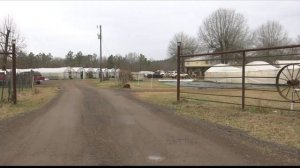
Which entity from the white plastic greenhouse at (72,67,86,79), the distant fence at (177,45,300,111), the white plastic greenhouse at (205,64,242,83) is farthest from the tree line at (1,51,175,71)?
the distant fence at (177,45,300,111)

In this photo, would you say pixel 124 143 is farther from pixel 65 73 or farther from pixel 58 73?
pixel 58 73

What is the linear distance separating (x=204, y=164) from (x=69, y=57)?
146983 mm

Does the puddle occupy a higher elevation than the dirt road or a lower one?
higher

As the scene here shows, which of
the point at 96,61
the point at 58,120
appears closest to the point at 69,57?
the point at 96,61

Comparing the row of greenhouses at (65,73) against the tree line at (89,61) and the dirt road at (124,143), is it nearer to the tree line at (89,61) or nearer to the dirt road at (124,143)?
the tree line at (89,61)

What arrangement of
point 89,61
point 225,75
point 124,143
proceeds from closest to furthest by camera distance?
point 124,143 < point 225,75 < point 89,61

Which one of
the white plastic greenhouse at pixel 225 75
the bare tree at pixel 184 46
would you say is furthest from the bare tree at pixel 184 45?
the white plastic greenhouse at pixel 225 75

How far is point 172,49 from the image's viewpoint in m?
103

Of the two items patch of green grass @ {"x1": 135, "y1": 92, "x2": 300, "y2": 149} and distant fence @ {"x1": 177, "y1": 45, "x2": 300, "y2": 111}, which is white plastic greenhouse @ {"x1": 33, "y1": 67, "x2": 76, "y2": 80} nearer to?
distant fence @ {"x1": 177, "y1": 45, "x2": 300, "y2": 111}

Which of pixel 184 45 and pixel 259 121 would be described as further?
pixel 184 45

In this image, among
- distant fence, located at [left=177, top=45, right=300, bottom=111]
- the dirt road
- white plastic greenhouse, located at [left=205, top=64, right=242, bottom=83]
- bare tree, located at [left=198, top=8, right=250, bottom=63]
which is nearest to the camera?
the dirt road

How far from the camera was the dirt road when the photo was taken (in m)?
7.21

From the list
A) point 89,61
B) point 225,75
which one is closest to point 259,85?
point 225,75

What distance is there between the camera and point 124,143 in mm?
8859
